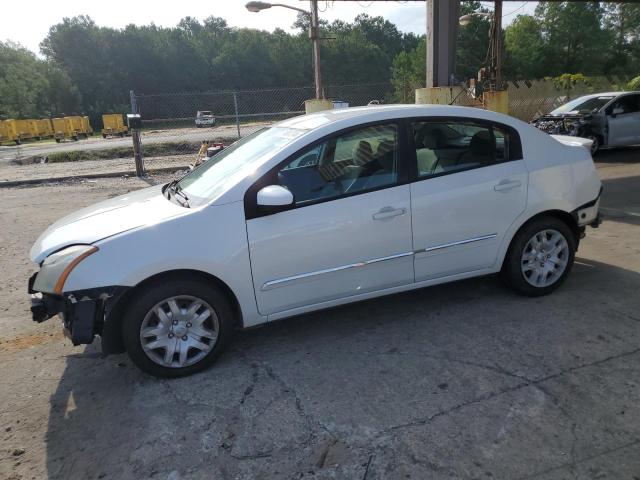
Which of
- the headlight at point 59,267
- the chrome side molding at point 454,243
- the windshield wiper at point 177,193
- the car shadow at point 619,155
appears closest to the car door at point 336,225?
the chrome side molding at point 454,243

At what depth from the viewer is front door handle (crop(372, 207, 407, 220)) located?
3.68 metres

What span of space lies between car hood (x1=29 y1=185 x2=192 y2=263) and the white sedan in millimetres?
19

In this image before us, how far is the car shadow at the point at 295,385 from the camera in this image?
8.80 feet

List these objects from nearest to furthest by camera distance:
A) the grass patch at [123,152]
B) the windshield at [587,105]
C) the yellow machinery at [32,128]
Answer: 1. the windshield at [587,105]
2. the grass patch at [123,152]
3. the yellow machinery at [32,128]

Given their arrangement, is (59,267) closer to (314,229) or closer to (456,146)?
(314,229)

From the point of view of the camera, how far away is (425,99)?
11.6 metres

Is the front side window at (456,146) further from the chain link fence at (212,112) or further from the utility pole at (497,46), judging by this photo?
the chain link fence at (212,112)

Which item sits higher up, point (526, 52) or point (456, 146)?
point (526, 52)

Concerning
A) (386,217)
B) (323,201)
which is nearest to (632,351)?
(386,217)

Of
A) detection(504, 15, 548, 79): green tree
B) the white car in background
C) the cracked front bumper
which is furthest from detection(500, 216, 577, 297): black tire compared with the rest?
detection(504, 15, 548, 79): green tree

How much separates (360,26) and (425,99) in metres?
81.3

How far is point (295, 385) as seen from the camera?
10.7 ft

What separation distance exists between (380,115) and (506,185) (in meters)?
1.17

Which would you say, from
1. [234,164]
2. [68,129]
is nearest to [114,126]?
[68,129]
